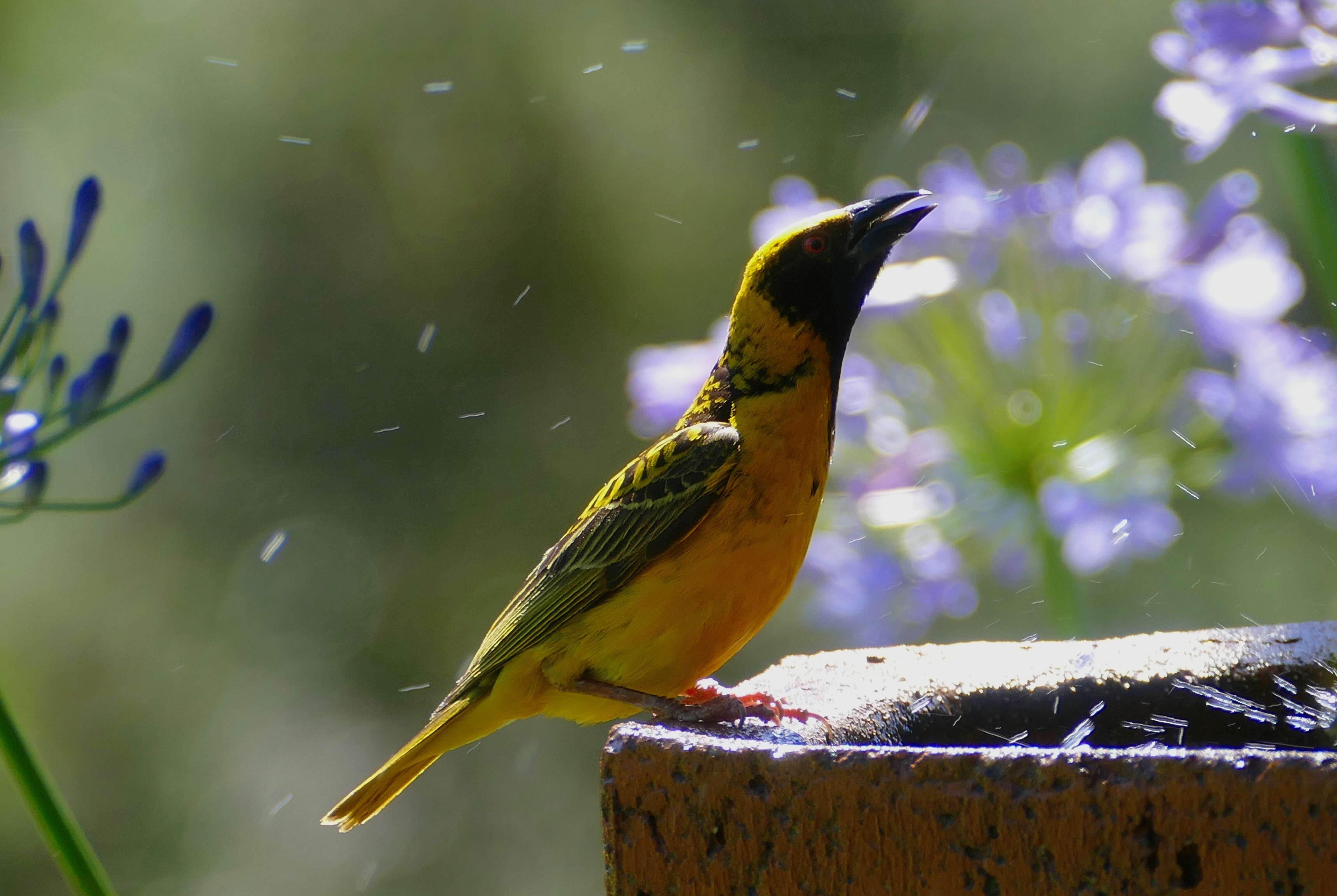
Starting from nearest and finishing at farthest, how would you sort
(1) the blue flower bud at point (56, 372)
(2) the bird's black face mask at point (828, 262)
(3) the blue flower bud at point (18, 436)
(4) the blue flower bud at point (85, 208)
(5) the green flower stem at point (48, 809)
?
(5) the green flower stem at point (48, 809) → (3) the blue flower bud at point (18, 436) → (1) the blue flower bud at point (56, 372) → (4) the blue flower bud at point (85, 208) → (2) the bird's black face mask at point (828, 262)

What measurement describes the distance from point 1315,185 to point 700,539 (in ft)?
4.08

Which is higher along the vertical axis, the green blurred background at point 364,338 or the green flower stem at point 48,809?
the green flower stem at point 48,809

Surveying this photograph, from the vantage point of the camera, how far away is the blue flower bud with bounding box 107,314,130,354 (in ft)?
6.84

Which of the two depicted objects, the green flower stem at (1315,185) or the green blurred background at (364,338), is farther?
the green blurred background at (364,338)

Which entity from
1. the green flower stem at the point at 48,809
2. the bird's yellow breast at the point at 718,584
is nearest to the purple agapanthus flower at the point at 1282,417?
the bird's yellow breast at the point at 718,584

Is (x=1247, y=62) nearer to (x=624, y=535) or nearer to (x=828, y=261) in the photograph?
(x=828, y=261)

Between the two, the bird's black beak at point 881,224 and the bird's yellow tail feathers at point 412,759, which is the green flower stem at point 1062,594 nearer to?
the bird's black beak at point 881,224

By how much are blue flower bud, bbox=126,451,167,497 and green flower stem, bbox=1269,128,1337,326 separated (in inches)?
77.7

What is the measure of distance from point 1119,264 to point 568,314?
599 centimetres

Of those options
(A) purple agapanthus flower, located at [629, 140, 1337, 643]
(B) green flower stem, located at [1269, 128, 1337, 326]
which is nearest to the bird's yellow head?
(A) purple agapanthus flower, located at [629, 140, 1337, 643]

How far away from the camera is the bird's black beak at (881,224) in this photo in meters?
2.66

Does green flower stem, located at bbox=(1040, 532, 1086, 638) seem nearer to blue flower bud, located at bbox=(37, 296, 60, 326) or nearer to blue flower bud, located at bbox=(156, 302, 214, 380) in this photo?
blue flower bud, located at bbox=(156, 302, 214, 380)

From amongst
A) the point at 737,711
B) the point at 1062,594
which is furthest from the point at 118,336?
the point at 1062,594

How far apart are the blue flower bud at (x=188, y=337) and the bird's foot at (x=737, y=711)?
3.07 feet
